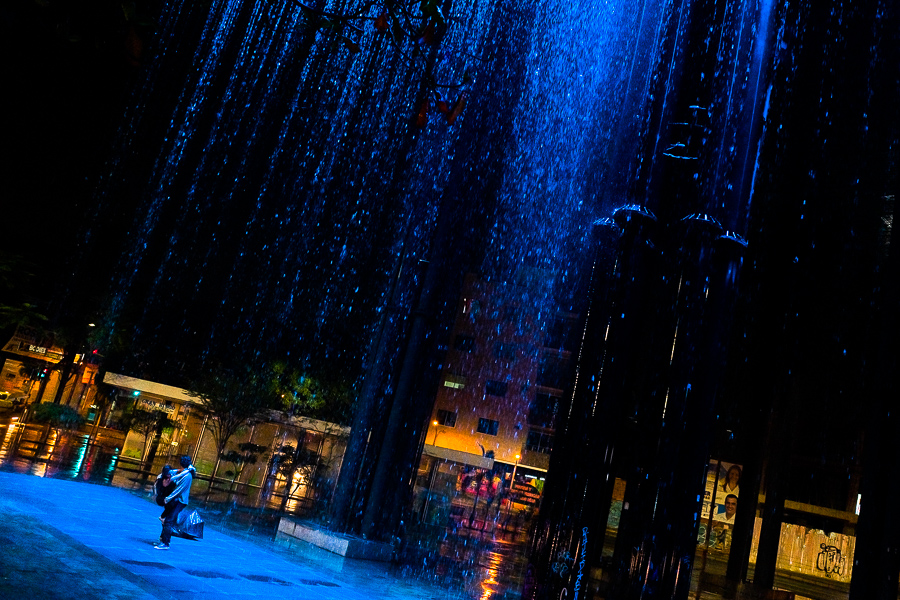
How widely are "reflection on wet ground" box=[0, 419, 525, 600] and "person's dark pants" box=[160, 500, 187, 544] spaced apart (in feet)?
9.31

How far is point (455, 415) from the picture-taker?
42094 millimetres

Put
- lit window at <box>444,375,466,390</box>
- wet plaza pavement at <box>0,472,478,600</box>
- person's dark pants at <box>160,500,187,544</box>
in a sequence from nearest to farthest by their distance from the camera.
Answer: wet plaza pavement at <box>0,472,478,600</box>, person's dark pants at <box>160,500,187,544</box>, lit window at <box>444,375,466,390</box>

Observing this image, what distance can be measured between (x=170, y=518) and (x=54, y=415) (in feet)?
59.8

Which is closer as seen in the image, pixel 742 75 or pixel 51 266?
pixel 742 75

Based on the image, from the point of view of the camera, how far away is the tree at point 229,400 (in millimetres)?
24766

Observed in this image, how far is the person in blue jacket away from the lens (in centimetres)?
847

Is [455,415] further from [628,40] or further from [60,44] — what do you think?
[60,44]

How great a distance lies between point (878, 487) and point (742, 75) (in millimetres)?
4945

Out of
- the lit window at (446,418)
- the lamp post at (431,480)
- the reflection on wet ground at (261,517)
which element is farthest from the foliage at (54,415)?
the lit window at (446,418)

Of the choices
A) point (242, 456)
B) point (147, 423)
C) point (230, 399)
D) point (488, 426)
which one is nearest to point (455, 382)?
point (488, 426)

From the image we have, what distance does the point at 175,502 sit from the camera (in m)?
8.70

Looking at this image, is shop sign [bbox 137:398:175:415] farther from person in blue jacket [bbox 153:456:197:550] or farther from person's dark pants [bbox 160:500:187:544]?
person's dark pants [bbox 160:500:187:544]

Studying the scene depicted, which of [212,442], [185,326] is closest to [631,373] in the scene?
[212,442]

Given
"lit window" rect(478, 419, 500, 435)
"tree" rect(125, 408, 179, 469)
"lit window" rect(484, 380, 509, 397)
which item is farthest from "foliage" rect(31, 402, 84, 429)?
"lit window" rect(484, 380, 509, 397)
